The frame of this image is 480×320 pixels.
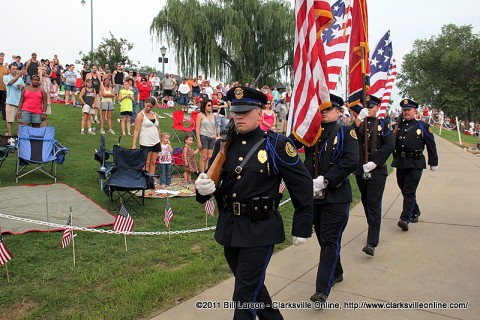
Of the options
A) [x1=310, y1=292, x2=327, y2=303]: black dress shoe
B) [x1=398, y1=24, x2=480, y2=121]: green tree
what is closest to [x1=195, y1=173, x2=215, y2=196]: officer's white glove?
[x1=310, y1=292, x2=327, y2=303]: black dress shoe

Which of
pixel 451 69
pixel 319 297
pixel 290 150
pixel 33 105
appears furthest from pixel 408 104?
pixel 451 69

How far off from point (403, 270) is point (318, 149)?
198 centimetres

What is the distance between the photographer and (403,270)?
514 cm

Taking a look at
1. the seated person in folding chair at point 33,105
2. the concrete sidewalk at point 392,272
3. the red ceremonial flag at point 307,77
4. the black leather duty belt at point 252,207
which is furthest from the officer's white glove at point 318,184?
the seated person in folding chair at point 33,105

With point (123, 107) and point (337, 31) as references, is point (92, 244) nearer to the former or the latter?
point (337, 31)

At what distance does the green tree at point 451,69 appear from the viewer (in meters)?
54.3

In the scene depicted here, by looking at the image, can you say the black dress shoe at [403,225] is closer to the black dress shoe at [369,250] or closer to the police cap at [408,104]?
the black dress shoe at [369,250]

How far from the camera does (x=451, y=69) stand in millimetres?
55250

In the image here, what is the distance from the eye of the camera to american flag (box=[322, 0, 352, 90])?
6.43 metres

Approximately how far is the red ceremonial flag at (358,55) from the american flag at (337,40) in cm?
28

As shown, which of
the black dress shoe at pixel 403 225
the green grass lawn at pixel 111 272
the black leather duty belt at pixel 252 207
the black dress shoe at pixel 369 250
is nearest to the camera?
the black leather duty belt at pixel 252 207

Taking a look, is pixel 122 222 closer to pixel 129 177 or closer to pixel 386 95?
pixel 129 177

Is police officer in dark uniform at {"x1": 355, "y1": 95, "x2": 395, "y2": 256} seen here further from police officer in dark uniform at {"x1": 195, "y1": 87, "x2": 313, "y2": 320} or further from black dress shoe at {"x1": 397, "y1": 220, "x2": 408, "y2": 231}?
police officer in dark uniform at {"x1": 195, "y1": 87, "x2": 313, "y2": 320}

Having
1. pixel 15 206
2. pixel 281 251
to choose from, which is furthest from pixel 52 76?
pixel 281 251
